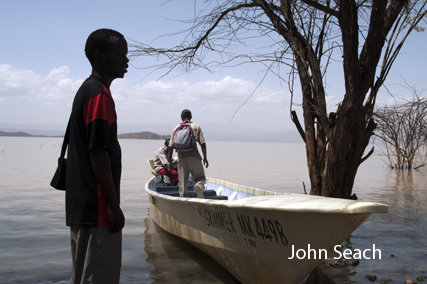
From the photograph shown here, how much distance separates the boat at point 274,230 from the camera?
8.87 feet

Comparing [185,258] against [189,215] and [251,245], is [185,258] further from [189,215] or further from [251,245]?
[251,245]

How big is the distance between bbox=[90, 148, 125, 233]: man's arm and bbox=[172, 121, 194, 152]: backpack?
389 cm

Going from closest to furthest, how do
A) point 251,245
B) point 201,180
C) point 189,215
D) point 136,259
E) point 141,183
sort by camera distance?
point 251,245 < point 189,215 < point 136,259 < point 201,180 < point 141,183

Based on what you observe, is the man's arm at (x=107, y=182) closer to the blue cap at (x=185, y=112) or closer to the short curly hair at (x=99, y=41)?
the short curly hair at (x=99, y=41)

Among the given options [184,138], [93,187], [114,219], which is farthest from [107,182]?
[184,138]

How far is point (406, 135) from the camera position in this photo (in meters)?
17.4

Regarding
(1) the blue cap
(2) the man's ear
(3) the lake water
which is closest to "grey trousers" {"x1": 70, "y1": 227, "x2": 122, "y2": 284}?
(2) the man's ear

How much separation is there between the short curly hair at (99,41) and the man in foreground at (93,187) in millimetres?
242

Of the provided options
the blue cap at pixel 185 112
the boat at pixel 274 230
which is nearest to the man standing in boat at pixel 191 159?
the blue cap at pixel 185 112

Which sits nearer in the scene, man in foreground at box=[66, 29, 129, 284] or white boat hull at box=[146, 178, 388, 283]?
man in foreground at box=[66, 29, 129, 284]

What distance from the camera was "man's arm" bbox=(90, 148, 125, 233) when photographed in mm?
1969

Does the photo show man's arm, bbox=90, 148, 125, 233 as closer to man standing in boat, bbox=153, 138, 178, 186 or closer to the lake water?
the lake water

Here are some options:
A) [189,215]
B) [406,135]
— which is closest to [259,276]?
[189,215]

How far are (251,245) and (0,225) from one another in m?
5.84
